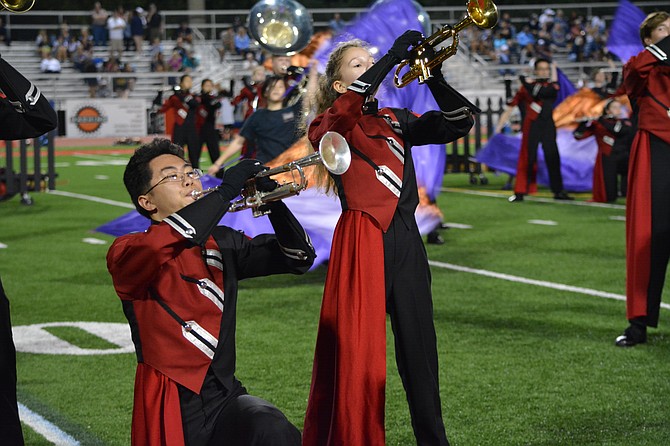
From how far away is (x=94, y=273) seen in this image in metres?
9.04

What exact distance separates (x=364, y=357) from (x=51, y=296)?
4.64 metres

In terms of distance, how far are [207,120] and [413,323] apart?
1261cm

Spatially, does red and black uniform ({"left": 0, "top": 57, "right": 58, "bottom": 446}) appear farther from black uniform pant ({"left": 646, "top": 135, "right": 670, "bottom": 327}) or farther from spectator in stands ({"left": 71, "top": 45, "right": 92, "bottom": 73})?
spectator in stands ({"left": 71, "top": 45, "right": 92, "bottom": 73})

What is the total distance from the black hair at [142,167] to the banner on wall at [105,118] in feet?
86.8

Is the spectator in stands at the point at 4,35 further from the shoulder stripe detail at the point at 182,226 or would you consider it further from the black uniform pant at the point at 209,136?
the shoulder stripe detail at the point at 182,226

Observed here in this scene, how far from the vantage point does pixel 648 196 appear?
598 cm

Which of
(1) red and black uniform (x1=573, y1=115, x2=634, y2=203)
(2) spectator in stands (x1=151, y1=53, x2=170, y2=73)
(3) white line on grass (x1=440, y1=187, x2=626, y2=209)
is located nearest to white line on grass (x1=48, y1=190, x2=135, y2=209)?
(3) white line on grass (x1=440, y1=187, x2=626, y2=209)

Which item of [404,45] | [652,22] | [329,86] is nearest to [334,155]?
[404,45]

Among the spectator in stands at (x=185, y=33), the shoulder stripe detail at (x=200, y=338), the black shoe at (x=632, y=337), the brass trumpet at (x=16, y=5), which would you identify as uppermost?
the brass trumpet at (x=16, y=5)

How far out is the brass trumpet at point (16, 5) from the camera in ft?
10.8

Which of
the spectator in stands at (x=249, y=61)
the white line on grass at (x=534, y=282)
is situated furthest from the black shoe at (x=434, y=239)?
the spectator in stands at (x=249, y=61)

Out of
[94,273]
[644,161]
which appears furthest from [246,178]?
[94,273]

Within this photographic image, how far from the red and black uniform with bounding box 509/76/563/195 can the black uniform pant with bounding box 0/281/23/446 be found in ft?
36.9

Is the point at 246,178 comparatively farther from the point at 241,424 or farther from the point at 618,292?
the point at 618,292
